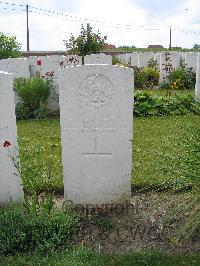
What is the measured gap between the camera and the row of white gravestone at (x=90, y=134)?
4.35 metres

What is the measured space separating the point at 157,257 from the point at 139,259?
0.16 metres

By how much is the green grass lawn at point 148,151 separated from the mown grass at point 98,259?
727 mm

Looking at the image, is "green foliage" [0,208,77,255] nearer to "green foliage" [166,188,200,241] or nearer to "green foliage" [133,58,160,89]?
"green foliage" [166,188,200,241]

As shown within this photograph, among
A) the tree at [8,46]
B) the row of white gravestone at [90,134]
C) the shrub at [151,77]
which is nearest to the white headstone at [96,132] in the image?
the row of white gravestone at [90,134]

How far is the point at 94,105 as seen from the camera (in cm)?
438

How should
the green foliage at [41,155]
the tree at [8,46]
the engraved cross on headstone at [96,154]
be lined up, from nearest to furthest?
1. the green foliage at [41,155]
2. the engraved cross on headstone at [96,154]
3. the tree at [8,46]

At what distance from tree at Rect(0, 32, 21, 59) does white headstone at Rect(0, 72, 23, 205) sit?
13.1 m

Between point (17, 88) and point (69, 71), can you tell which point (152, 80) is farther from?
point (69, 71)

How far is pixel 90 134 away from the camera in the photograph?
4.48m

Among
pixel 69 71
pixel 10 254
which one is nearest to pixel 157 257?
pixel 10 254

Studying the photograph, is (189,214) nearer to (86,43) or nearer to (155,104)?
(155,104)

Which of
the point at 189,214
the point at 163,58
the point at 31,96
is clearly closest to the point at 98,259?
the point at 189,214

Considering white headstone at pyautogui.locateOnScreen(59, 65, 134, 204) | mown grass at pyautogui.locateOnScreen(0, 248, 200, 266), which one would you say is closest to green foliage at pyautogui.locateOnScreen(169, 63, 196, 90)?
white headstone at pyautogui.locateOnScreen(59, 65, 134, 204)

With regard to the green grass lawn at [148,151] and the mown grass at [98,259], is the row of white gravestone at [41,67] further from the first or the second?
the mown grass at [98,259]
